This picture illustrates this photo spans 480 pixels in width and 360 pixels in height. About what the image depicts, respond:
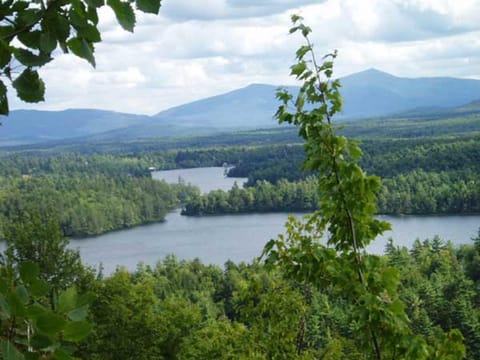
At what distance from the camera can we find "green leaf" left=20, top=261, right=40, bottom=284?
85 cm

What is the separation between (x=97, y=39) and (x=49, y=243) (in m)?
11.3

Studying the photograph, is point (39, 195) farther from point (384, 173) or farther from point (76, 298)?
point (76, 298)

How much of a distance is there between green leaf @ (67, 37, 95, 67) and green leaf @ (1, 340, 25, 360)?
44cm

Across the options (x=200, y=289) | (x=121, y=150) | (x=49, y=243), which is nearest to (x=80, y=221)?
(x=200, y=289)

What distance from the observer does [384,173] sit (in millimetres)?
A: 63344

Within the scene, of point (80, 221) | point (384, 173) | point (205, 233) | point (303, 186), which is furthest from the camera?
point (384, 173)

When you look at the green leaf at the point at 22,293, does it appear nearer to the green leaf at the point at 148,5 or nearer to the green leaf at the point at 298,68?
the green leaf at the point at 148,5

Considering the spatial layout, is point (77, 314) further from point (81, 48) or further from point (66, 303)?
point (81, 48)

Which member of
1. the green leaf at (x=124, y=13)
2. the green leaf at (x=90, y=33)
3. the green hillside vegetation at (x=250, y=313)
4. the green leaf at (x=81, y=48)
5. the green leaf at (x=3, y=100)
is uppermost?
the green leaf at (x=124, y=13)

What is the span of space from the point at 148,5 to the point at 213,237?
1666 inches

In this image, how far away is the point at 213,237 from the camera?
42.9m

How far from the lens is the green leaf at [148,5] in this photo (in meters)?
0.87

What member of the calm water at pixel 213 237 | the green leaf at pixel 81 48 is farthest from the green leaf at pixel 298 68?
the calm water at pixel 213 237

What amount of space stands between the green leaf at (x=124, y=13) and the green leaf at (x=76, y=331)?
43cm
